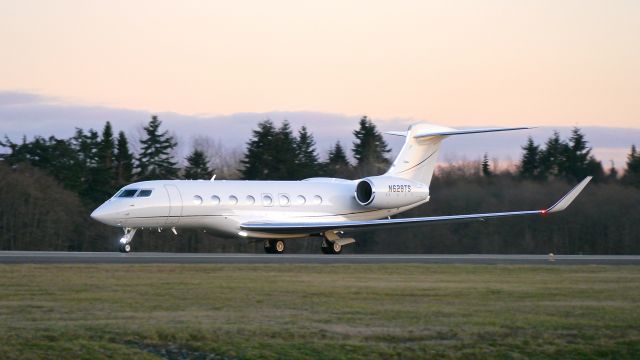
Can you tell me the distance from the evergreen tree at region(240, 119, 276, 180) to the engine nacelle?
108 feet

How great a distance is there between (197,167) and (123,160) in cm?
519

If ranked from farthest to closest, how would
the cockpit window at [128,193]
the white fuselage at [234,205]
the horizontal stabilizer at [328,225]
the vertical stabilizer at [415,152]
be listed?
the vertical stabilizer at [415,152] → the horizontal stabilizer at [328,225] → the cockpit window at [128,193] → the white fuselage at [234,205]

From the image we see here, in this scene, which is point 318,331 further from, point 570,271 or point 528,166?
point 528,166

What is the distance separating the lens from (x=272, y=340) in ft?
47.5

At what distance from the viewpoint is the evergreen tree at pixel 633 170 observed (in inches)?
2552

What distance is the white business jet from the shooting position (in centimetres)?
3628

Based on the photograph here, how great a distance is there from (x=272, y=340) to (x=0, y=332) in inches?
146

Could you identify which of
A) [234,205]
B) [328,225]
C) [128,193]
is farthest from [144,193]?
[328,225]

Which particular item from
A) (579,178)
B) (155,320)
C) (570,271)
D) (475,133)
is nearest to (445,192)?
(579,178)

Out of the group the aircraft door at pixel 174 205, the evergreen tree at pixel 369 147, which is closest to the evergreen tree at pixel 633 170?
the evergreen tree at pixel 369 147

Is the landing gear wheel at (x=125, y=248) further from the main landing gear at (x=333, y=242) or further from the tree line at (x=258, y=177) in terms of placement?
the tree line at (x=258, y=177)

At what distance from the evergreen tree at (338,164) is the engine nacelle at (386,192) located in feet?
110

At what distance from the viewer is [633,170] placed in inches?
2938

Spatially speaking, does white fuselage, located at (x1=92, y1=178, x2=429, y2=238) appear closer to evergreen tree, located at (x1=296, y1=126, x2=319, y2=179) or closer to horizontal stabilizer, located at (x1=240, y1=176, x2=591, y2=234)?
horizontal stabilizer, located at (x1=240, y1=176, x2=591, y2=234)
